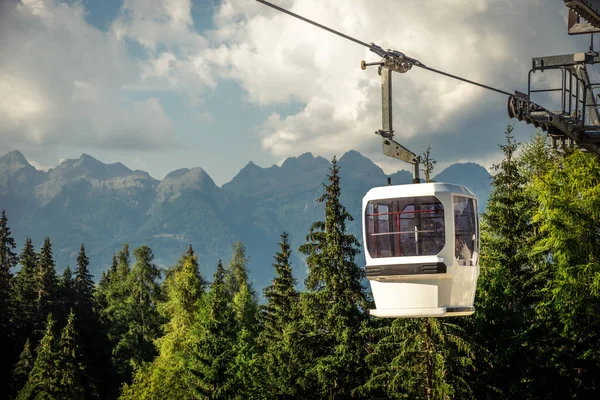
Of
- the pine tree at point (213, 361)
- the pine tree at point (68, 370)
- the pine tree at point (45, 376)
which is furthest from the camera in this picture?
the pine tree at point (68, 370)

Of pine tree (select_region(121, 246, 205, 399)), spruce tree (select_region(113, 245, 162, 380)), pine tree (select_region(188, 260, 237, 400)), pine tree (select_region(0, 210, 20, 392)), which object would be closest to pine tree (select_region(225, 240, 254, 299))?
spruce tree (select_region(113, 245, 162, 380))

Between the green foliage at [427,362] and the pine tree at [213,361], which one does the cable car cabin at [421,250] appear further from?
the pine tree at [213,361]

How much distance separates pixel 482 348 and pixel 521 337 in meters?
Answer: 2.94

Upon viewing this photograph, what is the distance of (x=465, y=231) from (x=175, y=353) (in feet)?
135

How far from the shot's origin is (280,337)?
4941 centimetres

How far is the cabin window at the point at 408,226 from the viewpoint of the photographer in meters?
15.3

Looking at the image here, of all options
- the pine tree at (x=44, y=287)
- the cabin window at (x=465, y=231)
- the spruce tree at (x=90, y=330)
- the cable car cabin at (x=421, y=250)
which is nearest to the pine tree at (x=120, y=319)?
the spruce tree at (x=90, y=330)

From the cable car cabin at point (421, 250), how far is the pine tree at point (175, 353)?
110ft

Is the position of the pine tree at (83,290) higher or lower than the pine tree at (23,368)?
higher

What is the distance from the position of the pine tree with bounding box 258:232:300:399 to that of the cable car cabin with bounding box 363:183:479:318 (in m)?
26.4

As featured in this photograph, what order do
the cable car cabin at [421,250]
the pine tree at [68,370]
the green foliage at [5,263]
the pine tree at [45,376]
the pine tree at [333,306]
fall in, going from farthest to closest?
the green foliage at [5,263] < the pine tree at [68,370] < the pine tree at [45,376] < the pine tree at [333,306] < the cable car cabin at [421,250]

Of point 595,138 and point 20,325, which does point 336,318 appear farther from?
point 20,325

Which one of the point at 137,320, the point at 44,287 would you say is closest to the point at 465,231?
the point at 137,320

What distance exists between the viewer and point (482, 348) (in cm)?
3497
